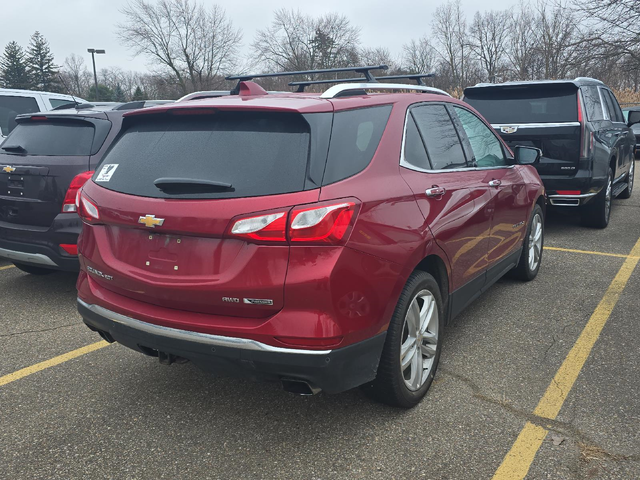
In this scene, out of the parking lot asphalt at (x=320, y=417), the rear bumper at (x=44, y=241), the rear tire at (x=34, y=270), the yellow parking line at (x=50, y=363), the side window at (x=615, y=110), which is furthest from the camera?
the side window at (x=615, y=110)

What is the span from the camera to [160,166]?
2.74 meters

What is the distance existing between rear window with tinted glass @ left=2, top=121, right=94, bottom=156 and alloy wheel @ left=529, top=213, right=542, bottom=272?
156 inches

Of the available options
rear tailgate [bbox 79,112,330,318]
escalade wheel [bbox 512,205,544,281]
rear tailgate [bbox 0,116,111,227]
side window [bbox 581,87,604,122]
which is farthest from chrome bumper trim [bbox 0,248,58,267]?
side window [bbox 581,87,604,122]

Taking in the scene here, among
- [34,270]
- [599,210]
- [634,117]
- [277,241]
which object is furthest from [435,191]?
[634,117]

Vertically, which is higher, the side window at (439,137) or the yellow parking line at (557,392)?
the side window at (439,137)

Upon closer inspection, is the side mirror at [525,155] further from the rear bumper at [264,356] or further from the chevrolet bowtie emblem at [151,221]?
the chevrolet bowtie emblem at [151,221]

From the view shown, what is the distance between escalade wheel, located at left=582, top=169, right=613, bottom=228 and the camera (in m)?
7.46

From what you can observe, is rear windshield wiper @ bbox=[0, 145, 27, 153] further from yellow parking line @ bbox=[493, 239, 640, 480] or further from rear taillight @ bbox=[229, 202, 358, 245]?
yellow parking line @ bbox=[493, 239, 640, 480]

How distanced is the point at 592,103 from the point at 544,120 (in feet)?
3.03

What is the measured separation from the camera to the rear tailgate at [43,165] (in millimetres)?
4672

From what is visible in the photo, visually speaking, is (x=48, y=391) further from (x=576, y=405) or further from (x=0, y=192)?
(x=576, y=405)

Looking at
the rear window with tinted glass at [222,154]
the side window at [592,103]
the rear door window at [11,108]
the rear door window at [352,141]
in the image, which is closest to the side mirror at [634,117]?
the side window at [592,103]

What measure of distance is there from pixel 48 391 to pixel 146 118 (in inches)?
67.1

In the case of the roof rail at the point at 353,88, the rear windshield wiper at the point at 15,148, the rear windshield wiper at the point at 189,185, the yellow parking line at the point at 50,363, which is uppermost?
the roof rail at the point at 353,88
